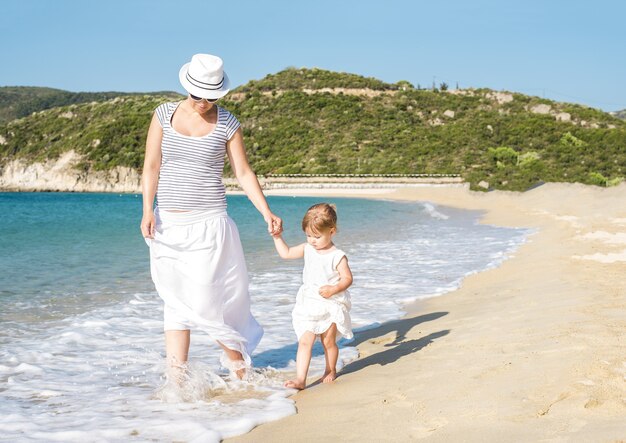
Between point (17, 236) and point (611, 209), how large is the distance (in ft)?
54.7

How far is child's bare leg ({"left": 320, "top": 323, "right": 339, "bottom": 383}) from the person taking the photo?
14.7 ft

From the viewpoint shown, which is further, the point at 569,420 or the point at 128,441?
the point at 128,441

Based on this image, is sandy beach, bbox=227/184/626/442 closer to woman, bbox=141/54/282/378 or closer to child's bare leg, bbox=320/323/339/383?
child's bare leg, bbox=320/323/339/383

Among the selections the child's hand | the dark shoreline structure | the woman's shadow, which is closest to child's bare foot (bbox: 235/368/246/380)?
the woman's shadow

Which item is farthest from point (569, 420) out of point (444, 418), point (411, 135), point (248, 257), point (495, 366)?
point (411, 135)

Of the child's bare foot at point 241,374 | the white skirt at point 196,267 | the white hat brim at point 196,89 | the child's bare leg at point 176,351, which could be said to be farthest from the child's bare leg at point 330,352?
the white hat brim at point 196,89

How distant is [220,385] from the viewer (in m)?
4.38

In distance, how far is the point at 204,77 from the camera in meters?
4.02

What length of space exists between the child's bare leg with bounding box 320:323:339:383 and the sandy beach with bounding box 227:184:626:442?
0.28 ft

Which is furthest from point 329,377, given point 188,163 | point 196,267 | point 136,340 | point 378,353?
point 136,340

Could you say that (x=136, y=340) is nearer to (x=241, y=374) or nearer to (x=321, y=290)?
(x=241, y=374)

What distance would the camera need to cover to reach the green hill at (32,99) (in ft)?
440

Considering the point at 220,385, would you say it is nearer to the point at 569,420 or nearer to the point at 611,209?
the point at 569,420

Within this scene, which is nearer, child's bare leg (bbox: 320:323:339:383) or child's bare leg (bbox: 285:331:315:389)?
child's bare leg (bbox: 285:331:315:389)
